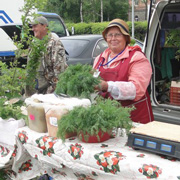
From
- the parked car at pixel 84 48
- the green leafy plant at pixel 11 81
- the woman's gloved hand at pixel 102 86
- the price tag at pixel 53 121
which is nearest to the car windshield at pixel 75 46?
the parked car at pixel 84 48

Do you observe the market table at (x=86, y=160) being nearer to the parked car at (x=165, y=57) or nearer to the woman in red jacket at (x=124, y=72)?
the woman in red jacket at (x=124, y=72)

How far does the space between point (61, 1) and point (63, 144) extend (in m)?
44.1

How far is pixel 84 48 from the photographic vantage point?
6.61 m

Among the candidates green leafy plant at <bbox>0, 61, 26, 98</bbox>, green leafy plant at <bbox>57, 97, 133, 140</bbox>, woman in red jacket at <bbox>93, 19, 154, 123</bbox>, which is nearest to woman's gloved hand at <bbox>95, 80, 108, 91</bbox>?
woman in red jacket at <bbox>93, 19, 154, 123</bbox>

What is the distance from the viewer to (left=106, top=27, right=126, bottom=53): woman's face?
234 cm

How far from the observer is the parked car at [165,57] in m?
3.70

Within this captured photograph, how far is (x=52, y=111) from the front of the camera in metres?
1.85

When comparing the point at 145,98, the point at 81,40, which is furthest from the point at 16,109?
the point at 81,40

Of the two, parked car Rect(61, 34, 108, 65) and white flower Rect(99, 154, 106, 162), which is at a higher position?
parked car Rect(61, 34, 108, 65)

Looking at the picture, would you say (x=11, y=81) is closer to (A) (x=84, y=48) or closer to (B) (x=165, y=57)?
(B) (x=165, y=57)

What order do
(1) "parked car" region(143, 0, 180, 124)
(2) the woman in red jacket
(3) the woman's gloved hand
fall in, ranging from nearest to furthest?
(3) the woman's gloved hand < (2) the woman in red jacket < (1) "parked car" region(143, 0, 180, 124)

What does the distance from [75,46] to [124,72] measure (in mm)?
4565

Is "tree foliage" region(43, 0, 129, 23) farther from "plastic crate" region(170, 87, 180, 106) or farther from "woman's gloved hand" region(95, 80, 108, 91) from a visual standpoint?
"woman's gloved hand" region(95, 80, 108, 91)

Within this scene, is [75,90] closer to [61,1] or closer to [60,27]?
[60,27]
